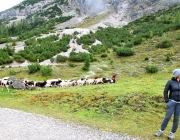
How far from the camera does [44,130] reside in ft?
48.7

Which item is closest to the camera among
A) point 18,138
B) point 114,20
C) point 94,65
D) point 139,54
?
point 18,138

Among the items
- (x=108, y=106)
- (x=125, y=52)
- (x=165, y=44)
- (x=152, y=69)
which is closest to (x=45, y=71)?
(x=152, y=69)

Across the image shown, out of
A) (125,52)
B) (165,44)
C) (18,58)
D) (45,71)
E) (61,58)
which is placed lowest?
(45,71)

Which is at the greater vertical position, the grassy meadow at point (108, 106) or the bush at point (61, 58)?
the bush at point (61, 58)

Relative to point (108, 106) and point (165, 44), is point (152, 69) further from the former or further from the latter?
point (108, 106)

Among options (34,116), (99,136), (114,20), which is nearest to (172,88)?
(99,136)

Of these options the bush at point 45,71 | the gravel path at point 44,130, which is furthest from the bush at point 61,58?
the gravel path at point 44,130

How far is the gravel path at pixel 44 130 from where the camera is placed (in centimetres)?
1372

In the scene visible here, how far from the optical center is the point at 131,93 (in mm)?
21031

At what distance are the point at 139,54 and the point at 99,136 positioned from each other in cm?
5417

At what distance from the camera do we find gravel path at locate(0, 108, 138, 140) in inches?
540

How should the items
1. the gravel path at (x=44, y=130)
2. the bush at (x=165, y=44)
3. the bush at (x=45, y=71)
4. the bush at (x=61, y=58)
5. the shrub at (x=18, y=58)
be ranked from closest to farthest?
the gravel path at (x=44, y=130)
the bush at (x=45, y=71)
the shrub at (x=18, y=58)
the bush at (x=61, y=58)
the bush at (x=165, y=44)

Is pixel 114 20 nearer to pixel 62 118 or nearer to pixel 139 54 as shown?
pixel 139 54

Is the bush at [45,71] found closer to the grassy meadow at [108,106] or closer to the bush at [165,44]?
the grassy meadow at [108,106]
